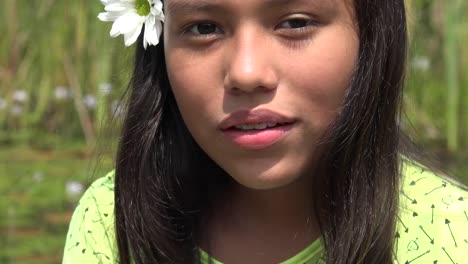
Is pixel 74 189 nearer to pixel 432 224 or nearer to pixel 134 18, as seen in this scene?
pixel 134 18

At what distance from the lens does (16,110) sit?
12.5 ft

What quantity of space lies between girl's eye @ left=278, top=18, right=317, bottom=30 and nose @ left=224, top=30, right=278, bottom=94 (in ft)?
0.11

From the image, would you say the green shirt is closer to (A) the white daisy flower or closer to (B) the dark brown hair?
(B) the dark brown hair

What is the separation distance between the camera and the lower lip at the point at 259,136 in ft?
4.40

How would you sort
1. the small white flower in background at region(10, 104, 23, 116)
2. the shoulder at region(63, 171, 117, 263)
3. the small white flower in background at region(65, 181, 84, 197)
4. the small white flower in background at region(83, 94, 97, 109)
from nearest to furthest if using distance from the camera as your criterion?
the shoulder at region(63, 171, 117, 263) → the small white flower in background at region(65, 181, 84, 197) → the small white flower in background at region(83, 94, 97, 109) → the small white flower in background at region(10, 104, 23, 116)

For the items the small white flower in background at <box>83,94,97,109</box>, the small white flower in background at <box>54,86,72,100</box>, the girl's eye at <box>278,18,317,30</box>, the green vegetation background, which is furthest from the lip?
the small white flower in background at <box>54,86,72,100</box>

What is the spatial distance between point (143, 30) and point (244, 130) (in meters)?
0.28

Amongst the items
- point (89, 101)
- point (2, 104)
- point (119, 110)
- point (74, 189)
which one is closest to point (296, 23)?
point (119, 110)

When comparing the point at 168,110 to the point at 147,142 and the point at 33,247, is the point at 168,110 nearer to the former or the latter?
the point at 147,142

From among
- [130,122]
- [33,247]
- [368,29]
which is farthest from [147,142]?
[33,247]

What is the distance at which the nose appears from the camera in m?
1.30

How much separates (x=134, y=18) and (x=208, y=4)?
16cm

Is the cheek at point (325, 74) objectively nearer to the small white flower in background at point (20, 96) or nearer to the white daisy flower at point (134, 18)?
the white daisy flower at point (134, 18)

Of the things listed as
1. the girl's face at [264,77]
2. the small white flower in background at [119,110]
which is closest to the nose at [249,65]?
the girl's face at [264,77]
